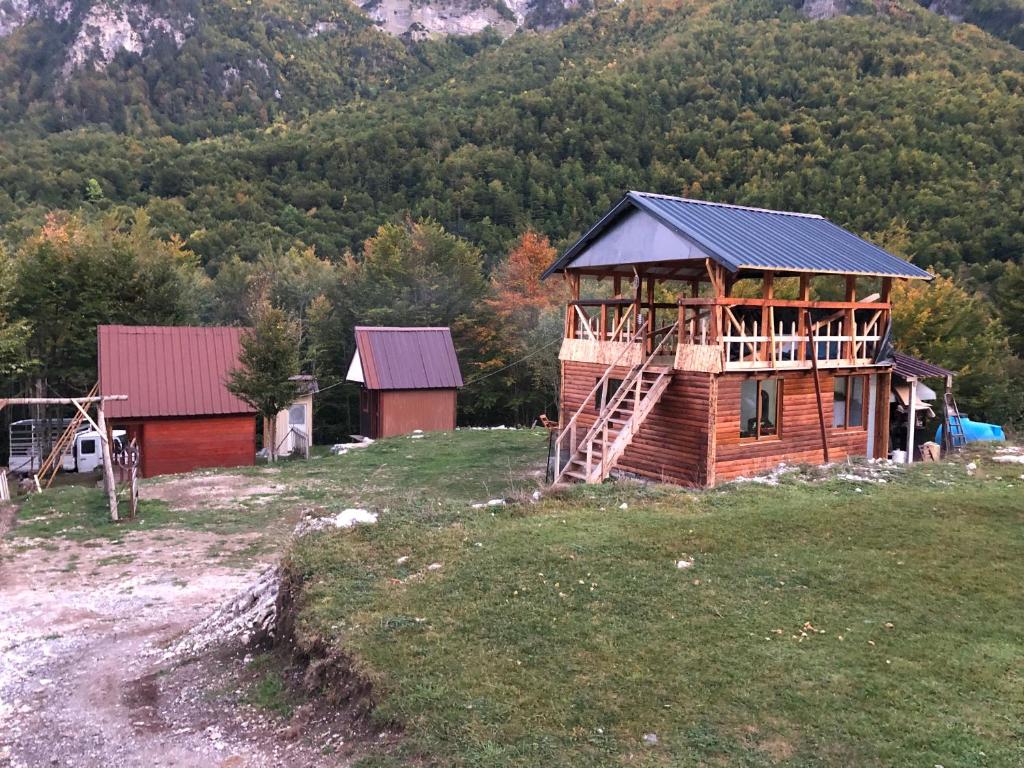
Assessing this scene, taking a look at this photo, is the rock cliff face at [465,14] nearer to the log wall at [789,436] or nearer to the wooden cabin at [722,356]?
the wooden cabin at [722,356]

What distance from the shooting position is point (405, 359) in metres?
30.1

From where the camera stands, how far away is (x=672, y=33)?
8931 centimetres

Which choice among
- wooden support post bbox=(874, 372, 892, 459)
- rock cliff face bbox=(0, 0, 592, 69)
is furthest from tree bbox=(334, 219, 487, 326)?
rock cliff face bbox=(0, 0, 592, 69)

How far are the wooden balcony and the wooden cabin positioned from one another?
0.03m

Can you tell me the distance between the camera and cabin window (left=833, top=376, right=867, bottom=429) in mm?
17141

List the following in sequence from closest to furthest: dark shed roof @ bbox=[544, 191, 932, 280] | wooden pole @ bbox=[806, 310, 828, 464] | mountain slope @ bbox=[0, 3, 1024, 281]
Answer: dark shed roof @ bbox=[544, 191, 932, 280] < wooden pole @ bbox=[806, 310, 828, 464] < mountain slope @ bbox=[0, 3, 1024, 281]

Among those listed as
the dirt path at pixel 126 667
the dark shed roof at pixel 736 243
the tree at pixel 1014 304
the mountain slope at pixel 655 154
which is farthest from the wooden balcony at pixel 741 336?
the mountain slope at pixel 655 154

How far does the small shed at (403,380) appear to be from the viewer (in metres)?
29.3

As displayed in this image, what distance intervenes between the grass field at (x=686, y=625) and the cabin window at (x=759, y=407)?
10.4ft

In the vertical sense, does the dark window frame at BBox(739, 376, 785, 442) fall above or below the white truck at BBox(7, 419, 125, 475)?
above

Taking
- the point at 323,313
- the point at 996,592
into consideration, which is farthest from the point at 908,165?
the point at 996,592

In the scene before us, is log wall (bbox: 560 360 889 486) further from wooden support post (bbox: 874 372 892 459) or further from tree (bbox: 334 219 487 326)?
tree (bbox: 334 219 487 326)

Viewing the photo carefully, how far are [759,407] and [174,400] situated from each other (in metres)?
17.8

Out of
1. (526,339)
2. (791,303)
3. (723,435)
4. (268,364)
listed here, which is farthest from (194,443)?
(526,339)
